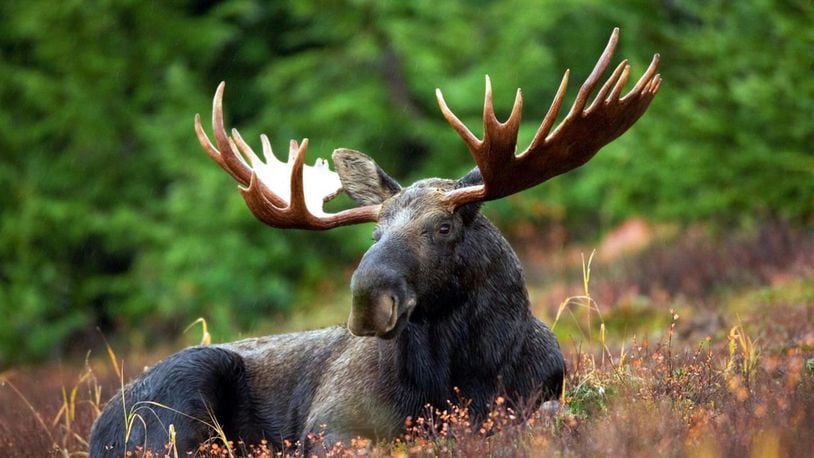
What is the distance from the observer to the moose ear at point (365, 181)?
6.14m

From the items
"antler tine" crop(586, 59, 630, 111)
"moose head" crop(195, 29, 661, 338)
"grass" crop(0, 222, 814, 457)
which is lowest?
"grass" crop(0, 222, 814, 457)

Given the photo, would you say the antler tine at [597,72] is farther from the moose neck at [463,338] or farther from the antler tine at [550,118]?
the moose neck at [463,338]

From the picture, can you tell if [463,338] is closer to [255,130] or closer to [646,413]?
[646,413]

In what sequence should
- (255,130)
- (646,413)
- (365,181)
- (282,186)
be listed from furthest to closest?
1. (255,130)
2. (282,186)
3. (365,181)
4. (646,413)

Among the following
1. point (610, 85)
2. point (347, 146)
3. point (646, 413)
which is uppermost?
point (610, 85)

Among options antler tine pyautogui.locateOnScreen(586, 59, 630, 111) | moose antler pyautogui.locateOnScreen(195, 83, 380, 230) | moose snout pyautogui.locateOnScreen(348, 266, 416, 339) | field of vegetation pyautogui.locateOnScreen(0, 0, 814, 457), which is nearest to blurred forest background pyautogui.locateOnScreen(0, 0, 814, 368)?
field of vegetation pyautogui.locateOnScreen(0, 0, 814, 457)

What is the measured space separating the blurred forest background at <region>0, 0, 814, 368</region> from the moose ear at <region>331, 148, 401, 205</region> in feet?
27.5

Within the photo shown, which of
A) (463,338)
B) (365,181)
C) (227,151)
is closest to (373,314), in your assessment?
(463,338)

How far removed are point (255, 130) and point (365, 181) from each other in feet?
44.2

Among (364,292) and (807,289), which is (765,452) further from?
(807,289)

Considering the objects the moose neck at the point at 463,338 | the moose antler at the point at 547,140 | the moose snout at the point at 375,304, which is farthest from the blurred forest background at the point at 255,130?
the moose snout at the point at 375,304

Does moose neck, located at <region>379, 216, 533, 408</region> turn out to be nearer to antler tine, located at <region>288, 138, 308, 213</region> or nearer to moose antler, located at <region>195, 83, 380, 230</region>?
moose antler, located at <region>195, 83, 380, 230</region>

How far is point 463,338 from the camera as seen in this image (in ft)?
→ 18.4

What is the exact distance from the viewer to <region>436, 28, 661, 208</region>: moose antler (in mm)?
5449
